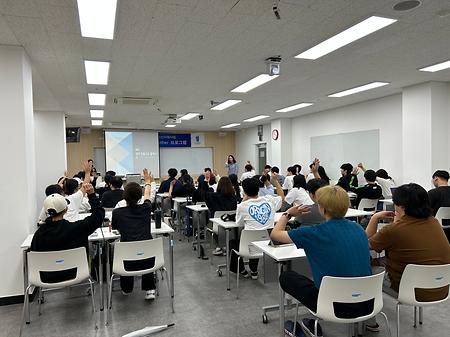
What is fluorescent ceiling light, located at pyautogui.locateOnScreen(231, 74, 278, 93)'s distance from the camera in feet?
18.5

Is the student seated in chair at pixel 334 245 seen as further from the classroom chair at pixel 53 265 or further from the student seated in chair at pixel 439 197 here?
the student seated in chair at pixel 439 197

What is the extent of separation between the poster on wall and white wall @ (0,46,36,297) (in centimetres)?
1130

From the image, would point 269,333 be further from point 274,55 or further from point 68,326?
point 274,55

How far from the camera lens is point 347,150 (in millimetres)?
8867

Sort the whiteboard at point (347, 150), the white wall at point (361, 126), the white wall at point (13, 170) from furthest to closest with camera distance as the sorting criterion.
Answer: the whiteboard at point (347, 150) → the white wall at point (361, 126) → the white wall at point (13, 170)

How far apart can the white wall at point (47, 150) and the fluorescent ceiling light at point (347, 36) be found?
6.25 meters

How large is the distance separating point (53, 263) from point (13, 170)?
5.29ft

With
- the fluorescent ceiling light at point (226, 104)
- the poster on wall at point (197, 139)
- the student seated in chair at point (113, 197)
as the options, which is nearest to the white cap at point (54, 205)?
the student seated in chair at point (113, 197)

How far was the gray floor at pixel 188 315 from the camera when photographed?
287cm

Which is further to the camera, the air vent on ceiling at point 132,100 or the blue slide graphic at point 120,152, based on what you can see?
the blue slide graphic at point 120,152

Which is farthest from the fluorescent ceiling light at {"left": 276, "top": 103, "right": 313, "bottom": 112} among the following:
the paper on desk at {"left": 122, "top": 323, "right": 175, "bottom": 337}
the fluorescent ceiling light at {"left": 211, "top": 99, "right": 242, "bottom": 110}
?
the paper on desk at {"left": 122, "top": 323, "right": 175, "bottom": 337}

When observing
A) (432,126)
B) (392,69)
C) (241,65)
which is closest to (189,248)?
(241,65)

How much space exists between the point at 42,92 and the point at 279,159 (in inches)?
294

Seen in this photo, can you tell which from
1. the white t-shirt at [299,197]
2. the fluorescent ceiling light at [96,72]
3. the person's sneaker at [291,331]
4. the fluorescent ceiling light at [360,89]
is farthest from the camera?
the fluorescent ceiling light at [360,89]
